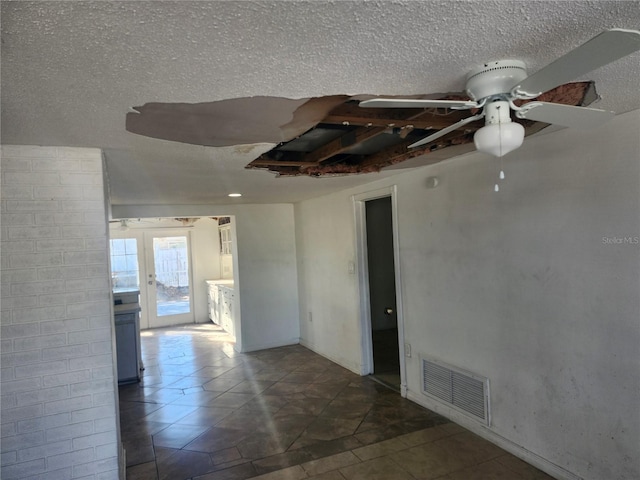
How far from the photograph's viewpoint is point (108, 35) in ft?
3.51

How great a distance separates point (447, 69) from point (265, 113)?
0.79m

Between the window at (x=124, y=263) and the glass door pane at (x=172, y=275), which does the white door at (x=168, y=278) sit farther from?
the window at (x=124, y=263)

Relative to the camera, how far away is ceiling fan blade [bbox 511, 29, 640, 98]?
0.92 meters

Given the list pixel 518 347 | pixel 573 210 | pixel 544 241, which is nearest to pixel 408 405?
pixel 518 347

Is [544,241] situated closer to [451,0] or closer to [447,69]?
[447,69]

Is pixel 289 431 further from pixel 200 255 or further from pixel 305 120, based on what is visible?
pixel 200 255

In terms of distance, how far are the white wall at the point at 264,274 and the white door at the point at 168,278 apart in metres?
2.63

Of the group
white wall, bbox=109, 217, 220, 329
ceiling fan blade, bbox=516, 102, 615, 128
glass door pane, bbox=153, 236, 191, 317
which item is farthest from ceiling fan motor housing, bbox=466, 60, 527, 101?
glass door pane, bbox=153, 236, 191, 317

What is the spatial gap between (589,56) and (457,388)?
9.02 feet

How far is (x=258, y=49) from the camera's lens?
1204 millimetres

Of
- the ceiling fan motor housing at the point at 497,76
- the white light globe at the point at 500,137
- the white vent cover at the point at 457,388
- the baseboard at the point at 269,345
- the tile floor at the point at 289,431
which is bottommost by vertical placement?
the tile floor at the point at 289,431

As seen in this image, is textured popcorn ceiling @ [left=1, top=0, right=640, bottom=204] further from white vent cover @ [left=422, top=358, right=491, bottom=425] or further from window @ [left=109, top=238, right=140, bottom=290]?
window @ [left=109, top=238, right=140, bottom=290]

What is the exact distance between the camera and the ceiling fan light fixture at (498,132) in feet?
4.48

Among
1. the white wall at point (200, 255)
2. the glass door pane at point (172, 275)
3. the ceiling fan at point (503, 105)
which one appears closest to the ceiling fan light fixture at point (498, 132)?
the ceiling fan at point (503, 105)
